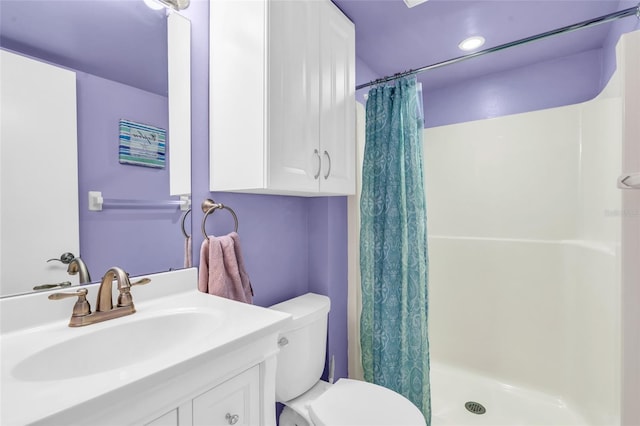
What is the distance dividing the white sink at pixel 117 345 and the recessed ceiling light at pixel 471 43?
2077 mm

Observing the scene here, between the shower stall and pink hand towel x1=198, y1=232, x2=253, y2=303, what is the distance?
83 centimetres

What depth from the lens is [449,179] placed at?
2.45 metres

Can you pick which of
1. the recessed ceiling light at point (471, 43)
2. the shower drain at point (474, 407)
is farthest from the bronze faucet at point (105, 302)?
the recessed ceiling light at point (471, 43)

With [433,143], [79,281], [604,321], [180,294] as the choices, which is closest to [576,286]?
[604,321]

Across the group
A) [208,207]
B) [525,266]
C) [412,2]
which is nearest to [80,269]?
[208,207]

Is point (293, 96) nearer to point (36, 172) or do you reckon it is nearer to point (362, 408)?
point (36, 172)

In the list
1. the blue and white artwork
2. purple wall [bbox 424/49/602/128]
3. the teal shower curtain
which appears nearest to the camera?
the blue and white artwork

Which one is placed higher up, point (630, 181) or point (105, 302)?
point (630, 181)

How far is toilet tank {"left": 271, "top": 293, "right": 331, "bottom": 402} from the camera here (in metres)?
1.30

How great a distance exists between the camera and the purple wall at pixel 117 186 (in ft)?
3.02

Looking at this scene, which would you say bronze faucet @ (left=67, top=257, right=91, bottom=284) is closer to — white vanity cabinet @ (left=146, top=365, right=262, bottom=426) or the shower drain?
white vanity cabinet @ (left=146, top=365, right=262, bottom=426)

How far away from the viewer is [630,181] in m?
0.77

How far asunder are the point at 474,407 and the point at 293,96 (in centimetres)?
215

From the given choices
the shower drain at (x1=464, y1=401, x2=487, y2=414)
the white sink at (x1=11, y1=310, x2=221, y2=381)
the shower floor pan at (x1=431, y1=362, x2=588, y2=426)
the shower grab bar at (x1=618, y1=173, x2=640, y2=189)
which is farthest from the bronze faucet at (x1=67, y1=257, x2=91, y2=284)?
the shower drain at (x1=464, y1=401, x2=487, y2=414)
